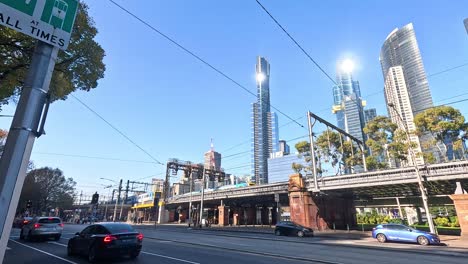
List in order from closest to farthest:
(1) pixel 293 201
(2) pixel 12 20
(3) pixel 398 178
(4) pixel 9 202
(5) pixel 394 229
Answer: (4) pixel 9 202, (2) pixel 12 20, (5) pixel 394 229, (3) pixel 398 178, (1) pixel 293 201

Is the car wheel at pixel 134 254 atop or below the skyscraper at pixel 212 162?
below

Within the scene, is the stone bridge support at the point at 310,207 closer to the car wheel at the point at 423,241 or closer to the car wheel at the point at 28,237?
the car wheel at the point at 423,241

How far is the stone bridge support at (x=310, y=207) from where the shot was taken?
104 feet

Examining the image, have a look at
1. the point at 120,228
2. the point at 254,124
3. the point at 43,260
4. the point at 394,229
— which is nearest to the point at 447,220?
the point at 394,229

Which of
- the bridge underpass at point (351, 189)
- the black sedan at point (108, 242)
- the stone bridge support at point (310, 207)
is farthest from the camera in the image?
the stone bridge support at point (310, 207)

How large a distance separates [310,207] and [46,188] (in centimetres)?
5890

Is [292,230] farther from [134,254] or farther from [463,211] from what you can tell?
[134,254]

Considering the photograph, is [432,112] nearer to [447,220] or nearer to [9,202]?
[447,220]

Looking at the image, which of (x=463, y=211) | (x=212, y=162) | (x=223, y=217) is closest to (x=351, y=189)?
(x=463, y=211)

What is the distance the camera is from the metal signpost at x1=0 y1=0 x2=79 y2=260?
7.70 ft

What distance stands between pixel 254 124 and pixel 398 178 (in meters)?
147

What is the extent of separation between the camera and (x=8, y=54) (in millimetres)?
10023

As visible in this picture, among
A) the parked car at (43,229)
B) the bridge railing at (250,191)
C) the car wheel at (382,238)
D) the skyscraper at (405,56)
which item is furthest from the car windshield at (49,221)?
the skyscraper at (405,56)

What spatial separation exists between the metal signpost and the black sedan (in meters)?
8.82
